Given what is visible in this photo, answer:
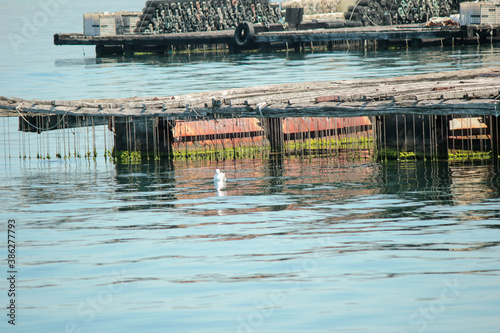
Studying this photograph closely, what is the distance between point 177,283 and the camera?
15875 mm

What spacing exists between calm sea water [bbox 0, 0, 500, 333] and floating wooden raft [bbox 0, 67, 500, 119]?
227 cm

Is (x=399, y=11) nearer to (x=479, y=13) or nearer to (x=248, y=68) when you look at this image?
(x=479, y=13)

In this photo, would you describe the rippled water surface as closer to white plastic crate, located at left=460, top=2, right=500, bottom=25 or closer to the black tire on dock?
white plastic crate, located at left=460, top=2, right=500, bottom=25

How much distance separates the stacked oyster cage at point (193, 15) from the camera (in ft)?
420

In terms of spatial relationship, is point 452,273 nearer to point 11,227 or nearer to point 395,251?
point 395,251

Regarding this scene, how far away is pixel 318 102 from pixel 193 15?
99.6m

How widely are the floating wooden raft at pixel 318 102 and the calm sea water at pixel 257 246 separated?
2.27 m

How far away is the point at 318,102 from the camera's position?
1326 inches

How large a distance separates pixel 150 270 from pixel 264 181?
41.4 ft

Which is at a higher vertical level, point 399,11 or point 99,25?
point 99,25

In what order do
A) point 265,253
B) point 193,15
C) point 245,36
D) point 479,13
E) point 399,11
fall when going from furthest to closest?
A: point 193,15
point 399,11
point 245,36
point 479,13
point 265,253

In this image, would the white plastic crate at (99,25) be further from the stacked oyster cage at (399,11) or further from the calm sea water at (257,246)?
the calm sea water at (257,246)

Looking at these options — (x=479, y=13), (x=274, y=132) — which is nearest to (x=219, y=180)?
(x=274, y=132)

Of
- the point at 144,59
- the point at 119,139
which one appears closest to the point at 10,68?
the point at 144,59
